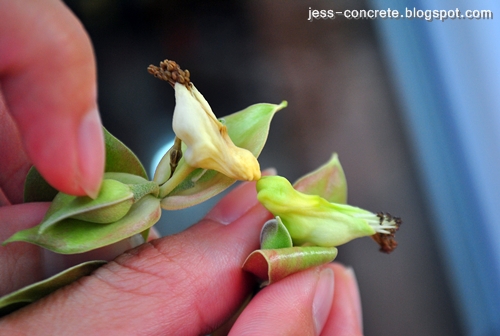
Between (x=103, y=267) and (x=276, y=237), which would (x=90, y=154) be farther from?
(x=276, y=237)

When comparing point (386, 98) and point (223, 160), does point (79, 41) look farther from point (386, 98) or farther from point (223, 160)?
point (386, 98)

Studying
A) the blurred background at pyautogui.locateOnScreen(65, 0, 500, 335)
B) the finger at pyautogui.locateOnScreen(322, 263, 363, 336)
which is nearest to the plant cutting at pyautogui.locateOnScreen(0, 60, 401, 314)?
the finger at pyautogui.locateOnScreen(322, 263, 363, 336)

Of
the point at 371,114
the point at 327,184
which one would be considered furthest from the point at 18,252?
the point at 371,114

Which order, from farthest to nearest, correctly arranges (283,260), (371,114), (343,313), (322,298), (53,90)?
1. (371,114)
2. (343,313)
3. (322,298)
4. (283,260)
5. (53,90)

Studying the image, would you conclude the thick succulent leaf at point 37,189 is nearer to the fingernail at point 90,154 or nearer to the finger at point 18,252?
the finger at point 18,252


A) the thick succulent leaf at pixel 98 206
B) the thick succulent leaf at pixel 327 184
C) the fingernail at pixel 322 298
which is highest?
the thick succulent leaf at pixel 98 206

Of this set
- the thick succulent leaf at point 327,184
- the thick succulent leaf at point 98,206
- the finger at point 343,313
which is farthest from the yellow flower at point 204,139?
the finger at point 343,313

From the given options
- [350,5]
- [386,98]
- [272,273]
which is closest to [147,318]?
[272,273]
